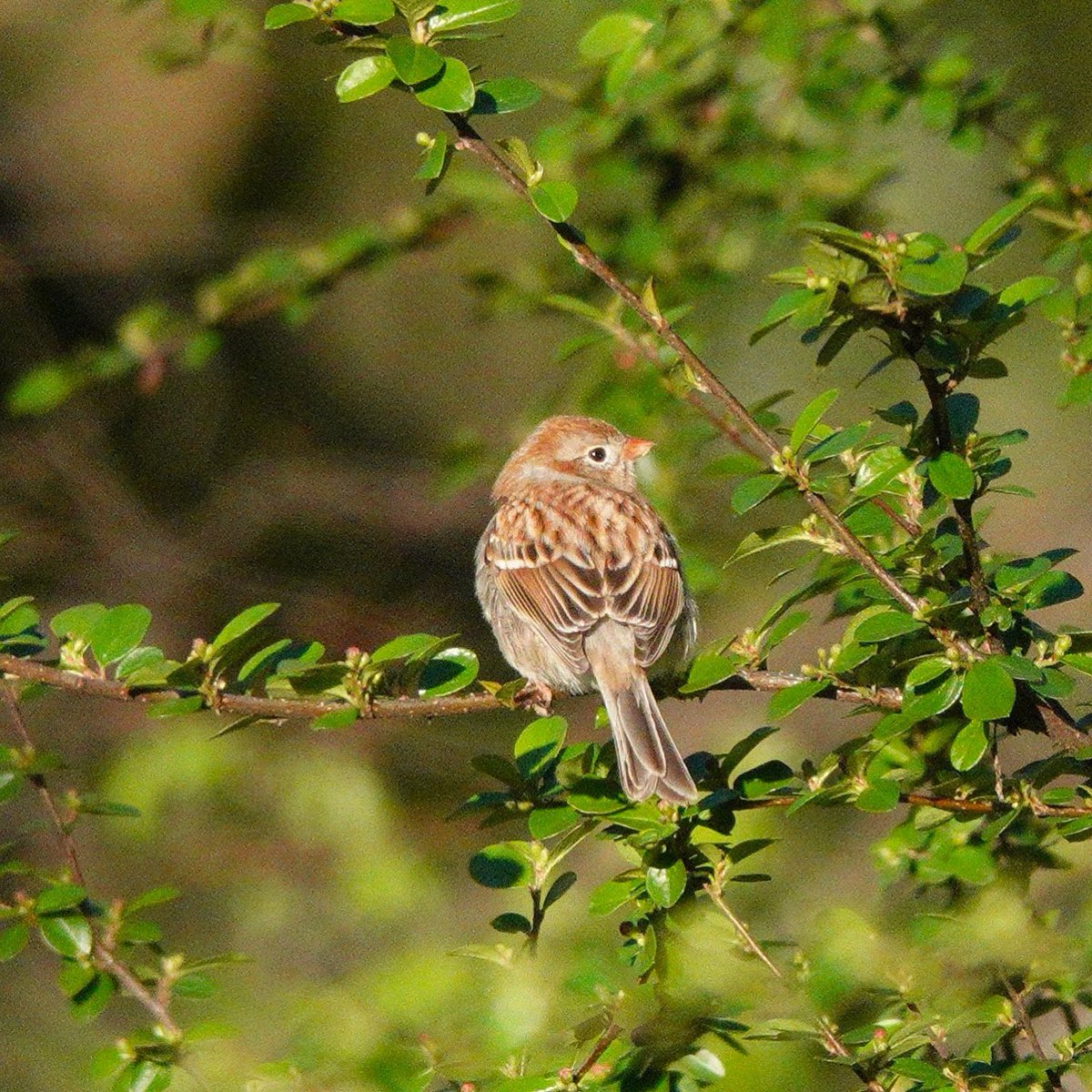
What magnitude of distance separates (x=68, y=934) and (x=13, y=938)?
0.28 feet

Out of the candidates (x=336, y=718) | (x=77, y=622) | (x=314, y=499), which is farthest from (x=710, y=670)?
(x=314, y=499)

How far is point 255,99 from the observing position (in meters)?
10.1

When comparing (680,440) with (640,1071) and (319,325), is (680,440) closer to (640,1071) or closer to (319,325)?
(640,1071)

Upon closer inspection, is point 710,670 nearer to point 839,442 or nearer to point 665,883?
point 665,883

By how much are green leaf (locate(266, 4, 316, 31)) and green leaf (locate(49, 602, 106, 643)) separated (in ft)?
3.08

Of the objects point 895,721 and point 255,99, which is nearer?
point 895,721

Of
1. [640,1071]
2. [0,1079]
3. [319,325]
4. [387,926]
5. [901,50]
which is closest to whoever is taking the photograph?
[640,1071]

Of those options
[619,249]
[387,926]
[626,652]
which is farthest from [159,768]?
[619,249]

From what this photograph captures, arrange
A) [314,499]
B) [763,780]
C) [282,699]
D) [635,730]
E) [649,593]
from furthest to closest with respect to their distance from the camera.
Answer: [314,499], [649,593], [635,730], [763,780], [282,699]

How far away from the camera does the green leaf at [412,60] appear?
2.32m

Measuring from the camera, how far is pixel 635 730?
3.36 m

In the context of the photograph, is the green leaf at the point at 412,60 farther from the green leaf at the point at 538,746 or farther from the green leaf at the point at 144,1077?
the green leaf at the point at 144,1077

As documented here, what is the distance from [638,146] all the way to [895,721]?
2.92 m

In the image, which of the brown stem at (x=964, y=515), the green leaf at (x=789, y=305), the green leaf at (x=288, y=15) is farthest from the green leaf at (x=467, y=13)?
the brown stem at (x=964, y=515)
